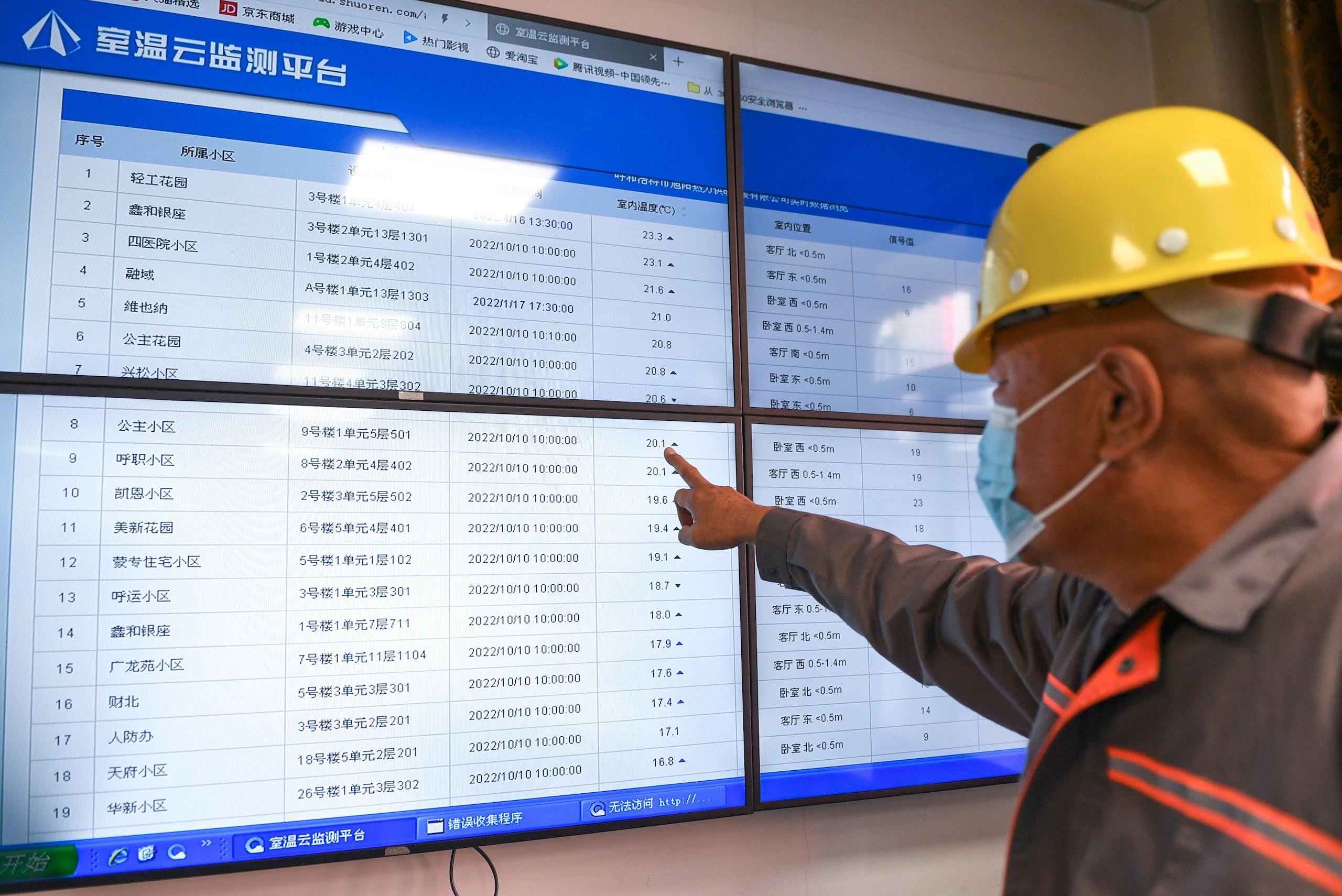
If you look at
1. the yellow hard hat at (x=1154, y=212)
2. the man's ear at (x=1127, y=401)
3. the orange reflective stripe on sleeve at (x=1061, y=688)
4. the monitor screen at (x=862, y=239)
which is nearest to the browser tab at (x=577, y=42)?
the monitor screen at (x=862, y=239)

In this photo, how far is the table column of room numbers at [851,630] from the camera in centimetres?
168

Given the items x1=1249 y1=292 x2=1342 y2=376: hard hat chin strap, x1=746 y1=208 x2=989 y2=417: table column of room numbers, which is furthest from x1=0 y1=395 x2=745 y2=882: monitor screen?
x1=1249 y1=292 x2=1342 y2=376: hard hat chin strap

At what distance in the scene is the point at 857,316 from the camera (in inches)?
72.7

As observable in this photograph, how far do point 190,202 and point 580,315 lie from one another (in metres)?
0.67

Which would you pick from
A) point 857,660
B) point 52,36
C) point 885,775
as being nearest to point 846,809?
point 885,775

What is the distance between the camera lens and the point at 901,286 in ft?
6.24

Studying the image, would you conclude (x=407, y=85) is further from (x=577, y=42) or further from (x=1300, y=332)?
(x=1300, y=332)

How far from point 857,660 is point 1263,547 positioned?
1035 millimetres

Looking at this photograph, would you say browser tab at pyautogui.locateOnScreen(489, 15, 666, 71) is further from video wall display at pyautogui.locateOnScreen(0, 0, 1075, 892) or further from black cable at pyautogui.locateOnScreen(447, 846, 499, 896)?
black cable at pyautogui.locateOnScreen(447, 846, 499, 896)

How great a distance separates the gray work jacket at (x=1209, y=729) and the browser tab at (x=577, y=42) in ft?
4.31

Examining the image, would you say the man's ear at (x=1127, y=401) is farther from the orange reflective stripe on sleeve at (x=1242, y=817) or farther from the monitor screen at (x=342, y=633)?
the monitor screen at (x=342, y=633)

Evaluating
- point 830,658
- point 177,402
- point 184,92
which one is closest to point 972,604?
point 830,658

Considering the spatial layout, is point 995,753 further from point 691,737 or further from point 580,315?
point 580,315

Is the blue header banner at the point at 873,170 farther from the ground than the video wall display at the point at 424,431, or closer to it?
farther from the ground
